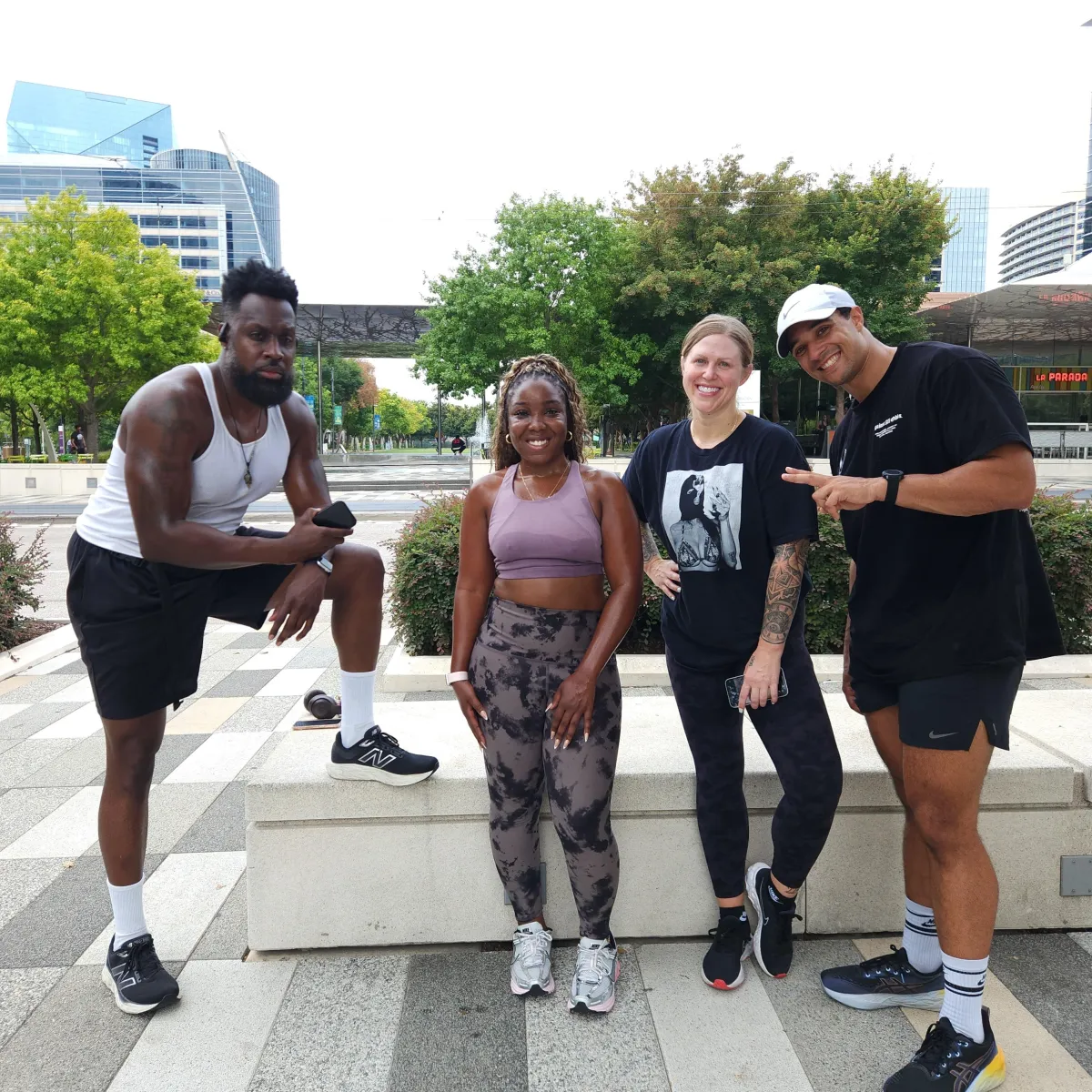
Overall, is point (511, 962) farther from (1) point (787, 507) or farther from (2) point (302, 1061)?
(1) point (787, 507)

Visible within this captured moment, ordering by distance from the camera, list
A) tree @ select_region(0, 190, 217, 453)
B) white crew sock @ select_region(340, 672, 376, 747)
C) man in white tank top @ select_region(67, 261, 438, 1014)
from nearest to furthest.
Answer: man in white tank top @ select_region(67, 261, 438, 1014), white crew sock @ select_region(340, 672, 376, 747), tree @ select_region(0, 190, 217, 453)

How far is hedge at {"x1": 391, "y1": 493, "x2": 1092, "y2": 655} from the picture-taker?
5.67 meters

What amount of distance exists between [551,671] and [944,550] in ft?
3.63

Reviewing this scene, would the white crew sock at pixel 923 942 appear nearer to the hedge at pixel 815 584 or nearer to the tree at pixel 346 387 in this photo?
the hedge at pixel 815 584

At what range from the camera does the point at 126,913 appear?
8.43 feet

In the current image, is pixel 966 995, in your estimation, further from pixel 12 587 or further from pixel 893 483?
pixel 12 587

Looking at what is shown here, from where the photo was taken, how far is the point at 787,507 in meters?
2.44

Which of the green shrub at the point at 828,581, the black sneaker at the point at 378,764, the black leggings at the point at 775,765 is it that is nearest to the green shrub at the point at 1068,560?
the green shrub at the point at 828,581

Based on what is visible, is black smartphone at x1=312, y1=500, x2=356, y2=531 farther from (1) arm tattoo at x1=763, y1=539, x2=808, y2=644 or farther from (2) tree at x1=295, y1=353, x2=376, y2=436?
(2) tree at x1=295, y1=353, x2=376, y2=436

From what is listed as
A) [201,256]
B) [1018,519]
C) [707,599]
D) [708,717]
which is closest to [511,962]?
[708,717]

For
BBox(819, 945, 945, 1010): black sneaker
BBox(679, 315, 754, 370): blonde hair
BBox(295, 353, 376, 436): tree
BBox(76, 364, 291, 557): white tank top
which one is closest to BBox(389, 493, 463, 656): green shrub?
→ BBox(76, 364, 291, 557): white tank top

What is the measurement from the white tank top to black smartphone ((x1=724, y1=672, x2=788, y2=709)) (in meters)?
1.50

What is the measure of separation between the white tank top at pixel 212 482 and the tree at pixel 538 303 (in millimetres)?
26852

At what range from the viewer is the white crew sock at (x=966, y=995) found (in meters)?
2.13
